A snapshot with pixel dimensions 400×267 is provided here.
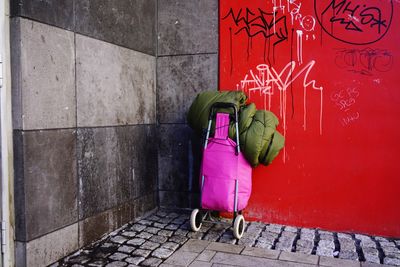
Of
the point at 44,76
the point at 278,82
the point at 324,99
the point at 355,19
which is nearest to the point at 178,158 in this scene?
the point at 278,82

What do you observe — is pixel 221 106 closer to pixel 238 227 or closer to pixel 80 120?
pixel 238 227

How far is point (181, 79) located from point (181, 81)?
0.03 metres

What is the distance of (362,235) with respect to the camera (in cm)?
475

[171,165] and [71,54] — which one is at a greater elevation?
[71,54]

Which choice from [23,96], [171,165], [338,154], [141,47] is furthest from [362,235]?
[23,96]

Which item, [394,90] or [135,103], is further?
[135,103]

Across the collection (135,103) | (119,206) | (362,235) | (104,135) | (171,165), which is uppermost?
(135,103)

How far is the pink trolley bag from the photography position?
4422 mm

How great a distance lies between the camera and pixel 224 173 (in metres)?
4.45

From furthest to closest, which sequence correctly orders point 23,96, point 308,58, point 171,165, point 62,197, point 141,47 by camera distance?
1. point 171,165
2. point 141,47
3. point 308,58
4. point 62,197
5. point 23,96

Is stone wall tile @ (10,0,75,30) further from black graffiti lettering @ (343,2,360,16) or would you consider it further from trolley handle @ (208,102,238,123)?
black graffiti lettering @ (343,2,360,16)

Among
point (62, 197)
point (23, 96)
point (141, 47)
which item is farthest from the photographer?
point (141, 47)

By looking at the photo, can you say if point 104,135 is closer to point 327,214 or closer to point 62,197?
point 62,197

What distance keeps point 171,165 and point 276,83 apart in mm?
1771
